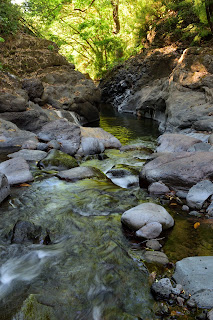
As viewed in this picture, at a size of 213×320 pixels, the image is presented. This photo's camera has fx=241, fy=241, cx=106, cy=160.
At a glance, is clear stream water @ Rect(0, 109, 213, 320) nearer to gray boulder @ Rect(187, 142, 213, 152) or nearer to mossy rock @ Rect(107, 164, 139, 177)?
mossy rock @ Rect(107, 164, 139, 177)

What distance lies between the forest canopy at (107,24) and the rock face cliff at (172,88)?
5.27 ft

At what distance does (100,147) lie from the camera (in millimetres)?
8102

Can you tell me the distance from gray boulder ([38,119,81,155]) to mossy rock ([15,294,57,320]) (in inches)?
221

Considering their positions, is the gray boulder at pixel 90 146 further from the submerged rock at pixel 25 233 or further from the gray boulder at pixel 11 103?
the submerged rock at pixel 25 233

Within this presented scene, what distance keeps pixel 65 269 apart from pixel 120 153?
5528 mm

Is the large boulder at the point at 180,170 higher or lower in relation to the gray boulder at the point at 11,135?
lower

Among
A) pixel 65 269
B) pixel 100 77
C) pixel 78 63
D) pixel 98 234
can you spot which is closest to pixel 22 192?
pixel 98 234

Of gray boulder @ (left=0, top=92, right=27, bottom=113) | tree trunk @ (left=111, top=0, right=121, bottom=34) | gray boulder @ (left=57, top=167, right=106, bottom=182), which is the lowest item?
gray boulder @ (left=57, top=167, right=106, bottom=182)

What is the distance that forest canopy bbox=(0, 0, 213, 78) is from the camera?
13.3 metres

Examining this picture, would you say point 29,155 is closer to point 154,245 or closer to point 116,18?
point 154,245

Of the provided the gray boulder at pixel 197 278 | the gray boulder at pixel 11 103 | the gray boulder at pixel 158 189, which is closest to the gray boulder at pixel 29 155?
the gray boulder at pixel 11 103

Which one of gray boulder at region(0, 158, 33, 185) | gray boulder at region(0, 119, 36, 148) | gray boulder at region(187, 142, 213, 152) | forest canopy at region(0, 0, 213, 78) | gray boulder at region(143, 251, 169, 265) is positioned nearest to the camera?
gray boulder at region(143, 251, 169, 265)

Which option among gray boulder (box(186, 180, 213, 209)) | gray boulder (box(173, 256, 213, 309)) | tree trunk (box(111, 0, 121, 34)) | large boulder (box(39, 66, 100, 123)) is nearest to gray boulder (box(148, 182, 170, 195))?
gray boulder (box(186, 180, 213, 209))

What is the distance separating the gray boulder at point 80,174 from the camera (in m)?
5.34
